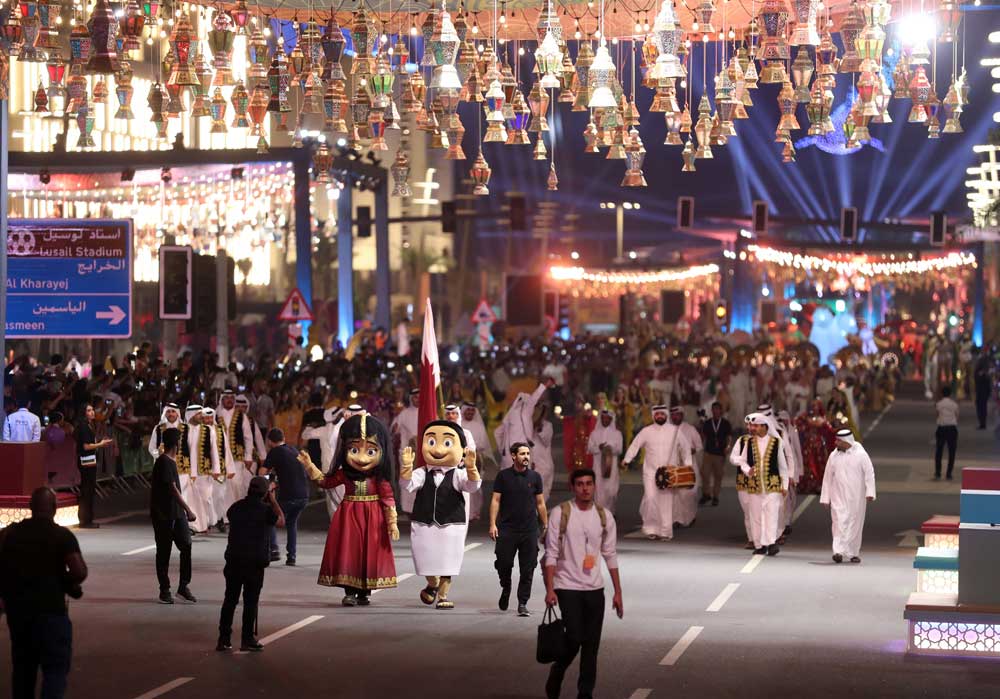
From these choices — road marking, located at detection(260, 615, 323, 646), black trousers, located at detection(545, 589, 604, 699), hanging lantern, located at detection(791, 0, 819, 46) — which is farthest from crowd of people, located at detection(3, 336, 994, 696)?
hanging lantern, located at detection(791, 0, 819, 46)

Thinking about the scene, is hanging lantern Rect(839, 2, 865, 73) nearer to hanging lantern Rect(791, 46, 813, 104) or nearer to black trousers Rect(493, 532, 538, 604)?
hanging lantern Rect(791, 46, 813, 104)

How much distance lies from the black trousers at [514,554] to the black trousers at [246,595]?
9.24 ft

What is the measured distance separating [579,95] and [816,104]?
229 centimetres

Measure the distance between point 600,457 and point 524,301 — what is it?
87.2 feet

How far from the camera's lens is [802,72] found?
17203mm

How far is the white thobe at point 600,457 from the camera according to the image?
23641 mm

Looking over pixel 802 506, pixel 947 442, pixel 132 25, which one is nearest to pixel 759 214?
pixel 947 442

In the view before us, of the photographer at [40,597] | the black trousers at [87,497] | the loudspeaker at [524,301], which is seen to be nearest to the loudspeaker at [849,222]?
the loudspeaker at [524,301]

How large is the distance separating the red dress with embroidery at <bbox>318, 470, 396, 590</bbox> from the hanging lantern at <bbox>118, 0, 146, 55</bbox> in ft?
13.6

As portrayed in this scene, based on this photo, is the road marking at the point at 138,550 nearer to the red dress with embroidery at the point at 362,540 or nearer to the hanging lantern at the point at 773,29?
the red dress with embroidery at the point at 362,540

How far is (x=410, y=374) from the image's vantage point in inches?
1425

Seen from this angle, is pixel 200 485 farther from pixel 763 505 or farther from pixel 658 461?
pixel 763 505

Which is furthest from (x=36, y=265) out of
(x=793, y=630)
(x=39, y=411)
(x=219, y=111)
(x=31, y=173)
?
(x=31, y=173)

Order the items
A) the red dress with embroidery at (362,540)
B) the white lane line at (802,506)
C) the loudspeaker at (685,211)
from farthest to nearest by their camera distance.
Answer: the loudspeaker at (685,211) → the white lane line at (802,506) → the red dress with embroidery at (362,540)
